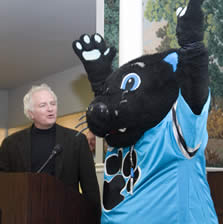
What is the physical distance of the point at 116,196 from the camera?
1.40 metres

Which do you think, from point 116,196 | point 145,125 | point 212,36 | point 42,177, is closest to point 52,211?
point 42,177

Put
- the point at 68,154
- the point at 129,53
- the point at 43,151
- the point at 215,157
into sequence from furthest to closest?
1. the point at 215,157
2. the point at 43,151
3. the point at 68,154
4. the point at 129,53

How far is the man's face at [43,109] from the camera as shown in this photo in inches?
96.7

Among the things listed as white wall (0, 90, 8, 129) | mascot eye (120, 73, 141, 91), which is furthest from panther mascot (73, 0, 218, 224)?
white wall (0, 90, 8, 129)

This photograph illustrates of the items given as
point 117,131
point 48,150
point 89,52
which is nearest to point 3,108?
point 48,150

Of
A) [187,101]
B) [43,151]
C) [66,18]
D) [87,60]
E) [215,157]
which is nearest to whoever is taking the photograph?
[187,101]

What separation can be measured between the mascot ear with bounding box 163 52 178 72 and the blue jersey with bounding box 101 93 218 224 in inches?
4.6

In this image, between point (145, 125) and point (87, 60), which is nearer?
point (145, 125)

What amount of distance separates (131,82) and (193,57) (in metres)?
0.23

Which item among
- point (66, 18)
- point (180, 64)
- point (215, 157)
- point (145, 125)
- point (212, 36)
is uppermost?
point (66, 18)

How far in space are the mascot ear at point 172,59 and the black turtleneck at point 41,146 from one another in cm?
109

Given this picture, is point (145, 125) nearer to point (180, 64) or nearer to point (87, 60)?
point (180, 64)

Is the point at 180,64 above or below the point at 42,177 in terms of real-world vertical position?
above

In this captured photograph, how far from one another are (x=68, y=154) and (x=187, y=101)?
1.06 metres
